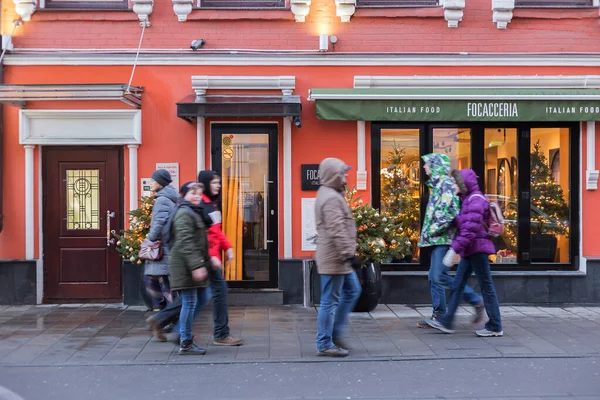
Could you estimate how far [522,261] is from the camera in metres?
10.2

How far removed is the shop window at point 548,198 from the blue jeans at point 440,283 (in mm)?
2623

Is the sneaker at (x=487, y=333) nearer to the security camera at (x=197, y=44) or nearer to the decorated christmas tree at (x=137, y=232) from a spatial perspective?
the decorated christmas tree at (x=137, y=232)

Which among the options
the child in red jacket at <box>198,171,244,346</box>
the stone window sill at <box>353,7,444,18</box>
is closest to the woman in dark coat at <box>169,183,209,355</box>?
the child in red jacket at <box>198,171,244,346</box>

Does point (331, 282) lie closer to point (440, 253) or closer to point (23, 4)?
point (440, 253)

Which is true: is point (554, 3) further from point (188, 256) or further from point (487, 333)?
point (188, 256)

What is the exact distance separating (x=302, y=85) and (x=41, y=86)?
11.4 ft

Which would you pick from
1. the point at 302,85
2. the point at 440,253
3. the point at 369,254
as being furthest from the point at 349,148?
the point at 440,253

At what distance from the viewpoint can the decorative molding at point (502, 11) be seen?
990cm

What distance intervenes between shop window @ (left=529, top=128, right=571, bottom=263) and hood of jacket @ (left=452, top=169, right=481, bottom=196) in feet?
9.57

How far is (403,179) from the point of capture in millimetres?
10273

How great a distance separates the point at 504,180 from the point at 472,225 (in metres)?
3.01

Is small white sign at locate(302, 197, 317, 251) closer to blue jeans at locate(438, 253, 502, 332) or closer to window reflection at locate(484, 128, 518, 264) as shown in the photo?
window reflection at locate(484, 128, 518, 264)

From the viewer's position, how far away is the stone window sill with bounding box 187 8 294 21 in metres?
9.95

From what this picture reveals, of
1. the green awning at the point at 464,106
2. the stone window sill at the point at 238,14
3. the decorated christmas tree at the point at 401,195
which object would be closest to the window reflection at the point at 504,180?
the green awning at the point at 464,106
